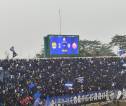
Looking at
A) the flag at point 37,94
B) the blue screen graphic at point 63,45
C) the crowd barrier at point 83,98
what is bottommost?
the crowd barrier at point 83,98

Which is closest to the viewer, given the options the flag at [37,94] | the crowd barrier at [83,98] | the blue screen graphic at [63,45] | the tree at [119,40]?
the flag at [37,94]

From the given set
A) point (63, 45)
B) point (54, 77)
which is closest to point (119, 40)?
point (63, 45)

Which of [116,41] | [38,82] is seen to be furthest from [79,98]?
[116,41]

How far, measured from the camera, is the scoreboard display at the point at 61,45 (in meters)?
34.4

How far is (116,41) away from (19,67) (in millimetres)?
45009

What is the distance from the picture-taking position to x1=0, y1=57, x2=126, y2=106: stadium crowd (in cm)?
3023

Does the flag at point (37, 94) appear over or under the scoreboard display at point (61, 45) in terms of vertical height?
under

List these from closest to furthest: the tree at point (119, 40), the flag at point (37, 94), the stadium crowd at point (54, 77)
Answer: the stadium crowd at point (54, 77)
the flag at point (37, 94)
the tree at point (119, 40)

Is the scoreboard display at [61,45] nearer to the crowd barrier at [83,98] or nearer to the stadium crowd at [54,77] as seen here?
the stadium crowd at [54,77]

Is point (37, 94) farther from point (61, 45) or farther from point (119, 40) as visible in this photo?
point (119, 40)

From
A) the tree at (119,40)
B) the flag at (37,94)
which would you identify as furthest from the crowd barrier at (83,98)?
the tree at (119,40)

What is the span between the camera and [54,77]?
32.7 m

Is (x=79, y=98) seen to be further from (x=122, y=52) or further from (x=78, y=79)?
(x=122, y=52)

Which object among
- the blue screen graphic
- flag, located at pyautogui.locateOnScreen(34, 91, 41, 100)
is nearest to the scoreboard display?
the blue screen graphic
